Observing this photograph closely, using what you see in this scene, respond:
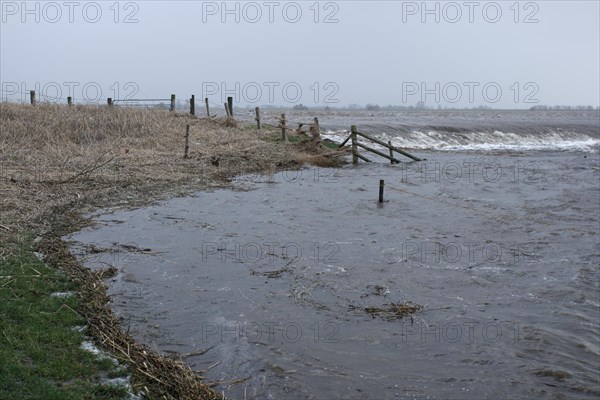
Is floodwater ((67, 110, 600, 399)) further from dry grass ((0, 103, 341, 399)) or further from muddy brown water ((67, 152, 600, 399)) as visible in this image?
dry grass ((0, 103, 341, 399))

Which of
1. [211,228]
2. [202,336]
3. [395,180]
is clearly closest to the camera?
[202,336]

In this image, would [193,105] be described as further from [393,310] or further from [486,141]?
[393,310]

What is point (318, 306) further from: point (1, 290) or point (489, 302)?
point (1, 290)

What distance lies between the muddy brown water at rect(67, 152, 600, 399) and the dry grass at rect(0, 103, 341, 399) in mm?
517

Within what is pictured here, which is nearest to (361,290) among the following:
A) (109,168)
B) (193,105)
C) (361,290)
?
(361,290)

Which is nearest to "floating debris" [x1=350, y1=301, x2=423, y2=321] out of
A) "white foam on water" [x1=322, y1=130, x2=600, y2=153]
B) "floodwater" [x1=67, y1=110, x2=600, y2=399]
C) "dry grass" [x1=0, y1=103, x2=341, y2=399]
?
"floodwater" [x1=67, y1=110, x2=600, y2=399]

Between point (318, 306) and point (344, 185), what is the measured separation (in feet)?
39.1

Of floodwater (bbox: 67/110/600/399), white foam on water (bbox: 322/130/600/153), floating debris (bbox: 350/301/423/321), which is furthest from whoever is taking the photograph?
white foam on water (bbox: 322/130/600/153)

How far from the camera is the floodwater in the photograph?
21.7 feet

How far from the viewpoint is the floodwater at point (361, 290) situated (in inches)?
261

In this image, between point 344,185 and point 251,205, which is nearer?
point 251,205

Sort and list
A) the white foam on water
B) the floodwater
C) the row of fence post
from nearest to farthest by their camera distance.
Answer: the floodwater
the row of fence post
the white foam on water

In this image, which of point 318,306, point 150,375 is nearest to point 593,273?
point 318,306

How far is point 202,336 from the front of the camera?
7332mm
